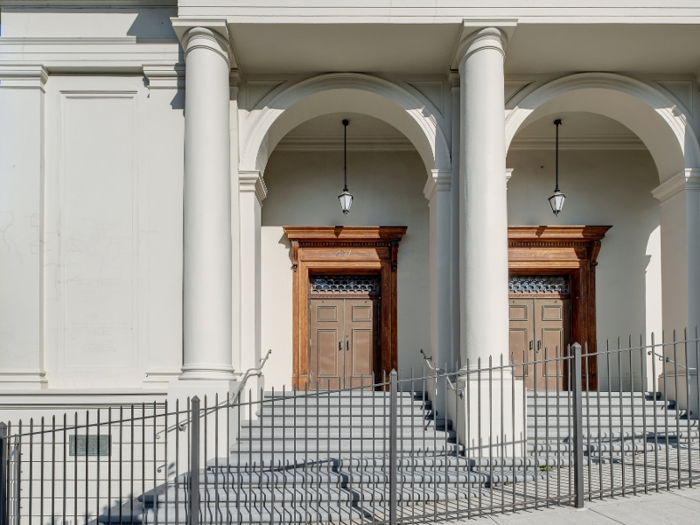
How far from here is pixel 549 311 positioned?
12.1m

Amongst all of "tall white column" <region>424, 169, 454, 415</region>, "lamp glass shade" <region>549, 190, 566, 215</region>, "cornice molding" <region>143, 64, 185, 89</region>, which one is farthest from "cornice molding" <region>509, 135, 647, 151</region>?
"cornice molding" <region>143, 64, 185, 89</region>

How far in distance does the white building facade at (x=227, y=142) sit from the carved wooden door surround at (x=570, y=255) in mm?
2004

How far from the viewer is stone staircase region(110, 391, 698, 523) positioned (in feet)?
19.1

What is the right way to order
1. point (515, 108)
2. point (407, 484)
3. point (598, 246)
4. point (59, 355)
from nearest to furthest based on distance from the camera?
1. point (407, 484)
2. point (59, 355)
3. point (515, 108)
4. point (598, 246)

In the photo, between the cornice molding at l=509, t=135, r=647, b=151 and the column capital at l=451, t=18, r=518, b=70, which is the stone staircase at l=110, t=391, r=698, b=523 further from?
the cornice molding at l=509, t=135, r=647, b=151

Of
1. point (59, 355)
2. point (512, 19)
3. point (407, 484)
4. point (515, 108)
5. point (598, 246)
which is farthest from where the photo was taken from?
point (598, 246)

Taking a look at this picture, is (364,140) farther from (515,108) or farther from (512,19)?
(512,19)

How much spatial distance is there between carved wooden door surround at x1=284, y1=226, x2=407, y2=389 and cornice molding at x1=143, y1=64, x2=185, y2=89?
3467 millimetres

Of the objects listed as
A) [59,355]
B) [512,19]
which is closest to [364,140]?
[512,19]

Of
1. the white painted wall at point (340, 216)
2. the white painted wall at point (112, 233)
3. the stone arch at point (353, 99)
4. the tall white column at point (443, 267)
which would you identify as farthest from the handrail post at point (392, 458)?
the white painted wall at point (340, 216)

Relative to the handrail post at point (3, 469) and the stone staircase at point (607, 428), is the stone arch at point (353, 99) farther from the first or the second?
the handrail post at point (3, 469)

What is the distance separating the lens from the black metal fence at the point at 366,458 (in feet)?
19.1

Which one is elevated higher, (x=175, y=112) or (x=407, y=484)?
(x=175, y=112)

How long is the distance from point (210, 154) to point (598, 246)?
7209mm
